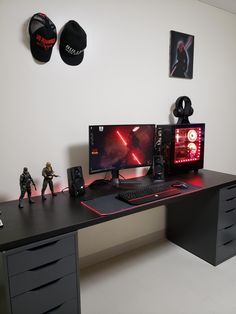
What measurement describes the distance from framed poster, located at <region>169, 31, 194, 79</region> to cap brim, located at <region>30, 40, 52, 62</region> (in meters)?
1.20

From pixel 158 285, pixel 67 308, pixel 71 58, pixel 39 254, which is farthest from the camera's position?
pixel 158 285

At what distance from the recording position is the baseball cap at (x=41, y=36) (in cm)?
155

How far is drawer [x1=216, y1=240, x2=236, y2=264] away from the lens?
6.79ft

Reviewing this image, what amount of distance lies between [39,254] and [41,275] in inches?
4.5

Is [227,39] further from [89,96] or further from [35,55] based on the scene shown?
[35,55]

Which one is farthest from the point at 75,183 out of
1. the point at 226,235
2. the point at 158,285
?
the point at 226,235

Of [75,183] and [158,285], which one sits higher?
[75,183]

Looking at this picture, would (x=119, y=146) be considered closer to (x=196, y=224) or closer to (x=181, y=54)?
(x=196, y=224)

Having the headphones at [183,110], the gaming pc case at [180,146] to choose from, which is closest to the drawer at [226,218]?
the gaming pc case at [180,146]

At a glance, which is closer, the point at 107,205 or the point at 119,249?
the point at 107,205

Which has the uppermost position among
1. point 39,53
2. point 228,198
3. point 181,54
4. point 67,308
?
point 181,54

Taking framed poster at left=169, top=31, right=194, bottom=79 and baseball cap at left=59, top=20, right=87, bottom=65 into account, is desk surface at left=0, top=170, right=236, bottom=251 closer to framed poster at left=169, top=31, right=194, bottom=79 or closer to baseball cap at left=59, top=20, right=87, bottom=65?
baseball cap at left=59, top=20, right=87, bottom=65

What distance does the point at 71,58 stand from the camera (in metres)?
1.76

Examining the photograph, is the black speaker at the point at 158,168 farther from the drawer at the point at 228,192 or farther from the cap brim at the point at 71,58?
the cap brim at the point at 71,58
